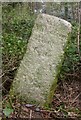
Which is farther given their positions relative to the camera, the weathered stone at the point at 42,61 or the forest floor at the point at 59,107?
the weathered stone at the point at 42,61

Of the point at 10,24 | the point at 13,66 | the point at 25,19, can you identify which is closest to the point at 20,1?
the point at 25,19

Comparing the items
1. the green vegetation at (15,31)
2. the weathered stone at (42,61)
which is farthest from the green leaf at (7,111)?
the green vegetation at (15,31)

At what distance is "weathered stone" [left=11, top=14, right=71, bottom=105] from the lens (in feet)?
8.06

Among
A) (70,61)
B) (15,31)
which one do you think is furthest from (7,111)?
(15,31)

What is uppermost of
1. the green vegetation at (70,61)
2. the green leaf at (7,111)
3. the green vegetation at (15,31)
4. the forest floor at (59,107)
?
the green vegetation at (15,31)

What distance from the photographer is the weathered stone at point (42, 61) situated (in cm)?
246

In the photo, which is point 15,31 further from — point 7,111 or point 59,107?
point 7,111

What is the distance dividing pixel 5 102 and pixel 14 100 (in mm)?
77

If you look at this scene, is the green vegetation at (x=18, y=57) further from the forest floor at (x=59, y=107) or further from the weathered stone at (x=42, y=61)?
the weathered stone at (x=42, y=61)

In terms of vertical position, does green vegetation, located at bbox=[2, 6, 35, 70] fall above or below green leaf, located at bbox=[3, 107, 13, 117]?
above

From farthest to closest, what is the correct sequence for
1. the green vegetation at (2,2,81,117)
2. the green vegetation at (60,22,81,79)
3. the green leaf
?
the green vegetation at (60,22,81,79) → the green vegetation at (2,2,81,117) → the green leaf

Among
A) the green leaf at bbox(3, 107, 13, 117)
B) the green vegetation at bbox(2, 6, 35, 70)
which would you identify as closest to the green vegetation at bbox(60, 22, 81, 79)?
the green vegetation at bbox(2, 6, 35, 70)

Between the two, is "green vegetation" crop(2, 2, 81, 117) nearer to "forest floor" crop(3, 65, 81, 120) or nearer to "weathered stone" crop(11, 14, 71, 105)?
"forest floor" crop(3, 65, 81, 120)

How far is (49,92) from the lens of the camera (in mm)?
2467
